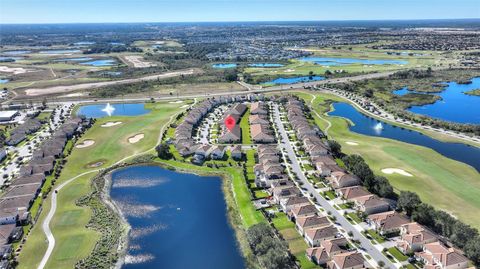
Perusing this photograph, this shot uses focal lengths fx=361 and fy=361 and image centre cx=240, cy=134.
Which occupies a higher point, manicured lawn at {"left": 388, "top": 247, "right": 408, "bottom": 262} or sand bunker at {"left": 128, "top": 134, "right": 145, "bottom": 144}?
sand bunker at {"left": 128, "top": 134, "right": 145, "bottom": 144}

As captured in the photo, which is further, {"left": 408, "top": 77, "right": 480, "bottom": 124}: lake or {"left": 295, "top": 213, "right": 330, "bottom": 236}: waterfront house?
{"left": 408, "top": 77, "right": 480, "bottom": 124}: lake

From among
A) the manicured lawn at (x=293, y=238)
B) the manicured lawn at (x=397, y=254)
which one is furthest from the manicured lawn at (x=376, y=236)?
the manicured lawn at (x=293, y=238)

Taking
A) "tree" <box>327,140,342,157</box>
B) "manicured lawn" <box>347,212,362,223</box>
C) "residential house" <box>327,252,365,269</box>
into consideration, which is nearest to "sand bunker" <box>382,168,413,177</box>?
"tree" <box>327,140,342,157</box>

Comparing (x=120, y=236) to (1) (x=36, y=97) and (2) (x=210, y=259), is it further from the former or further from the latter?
(1) (x=36, y=97)

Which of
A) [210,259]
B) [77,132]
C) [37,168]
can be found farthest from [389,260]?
[77,132]

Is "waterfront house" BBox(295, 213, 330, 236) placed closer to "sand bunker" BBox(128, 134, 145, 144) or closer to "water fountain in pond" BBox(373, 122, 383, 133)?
"sand bunker" BBox(128, 134, 145, 144)

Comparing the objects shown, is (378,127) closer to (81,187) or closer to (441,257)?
(441,257)

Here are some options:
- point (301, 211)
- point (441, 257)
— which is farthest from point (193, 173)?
point (441, 257)
